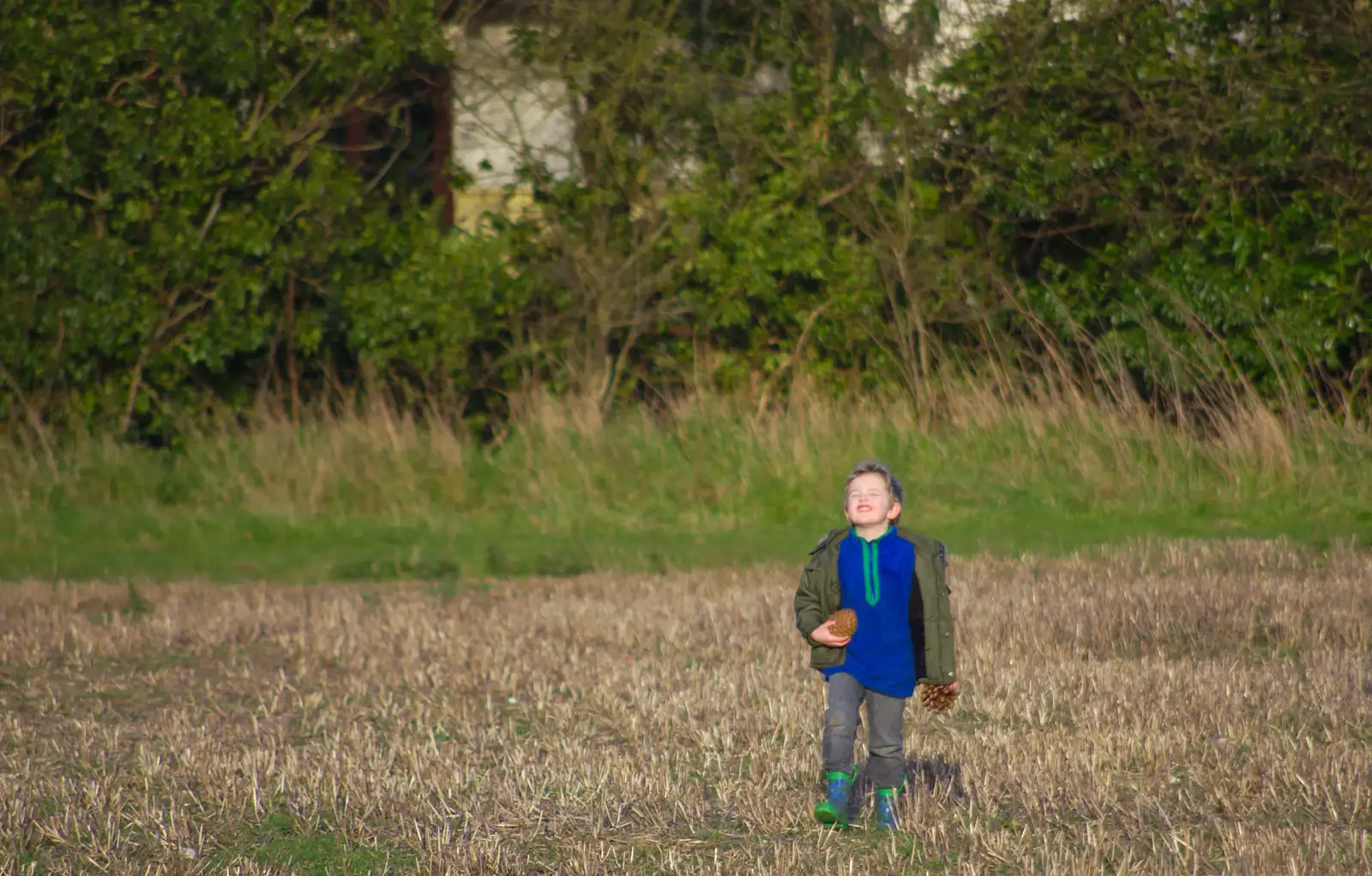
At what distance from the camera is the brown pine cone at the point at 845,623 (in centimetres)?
509

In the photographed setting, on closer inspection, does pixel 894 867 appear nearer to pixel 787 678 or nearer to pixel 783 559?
pixel 787 678

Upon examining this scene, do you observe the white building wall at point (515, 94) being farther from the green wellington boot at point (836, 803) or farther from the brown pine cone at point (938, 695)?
the green wellington boot at point (836, 803)

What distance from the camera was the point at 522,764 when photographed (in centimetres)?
598

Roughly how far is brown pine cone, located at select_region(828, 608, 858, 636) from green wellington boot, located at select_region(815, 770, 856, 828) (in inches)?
17.5

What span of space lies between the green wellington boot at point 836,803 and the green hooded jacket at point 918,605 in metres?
0.34

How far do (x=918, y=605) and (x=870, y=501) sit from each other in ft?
1.13

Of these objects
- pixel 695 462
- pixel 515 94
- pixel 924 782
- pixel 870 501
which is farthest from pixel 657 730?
pixel 515 94

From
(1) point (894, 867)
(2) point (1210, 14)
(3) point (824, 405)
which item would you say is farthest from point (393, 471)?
(1) point (894, 867)

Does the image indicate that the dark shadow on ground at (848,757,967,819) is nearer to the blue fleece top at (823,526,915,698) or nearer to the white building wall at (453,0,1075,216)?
the blue fleece top at (823,526,915,698)

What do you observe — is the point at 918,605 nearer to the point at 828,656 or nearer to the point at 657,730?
the point at 828,656

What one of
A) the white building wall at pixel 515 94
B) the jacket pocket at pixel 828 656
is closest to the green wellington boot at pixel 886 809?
the jacket pocket at pixel 828 656

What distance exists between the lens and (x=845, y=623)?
510 cm

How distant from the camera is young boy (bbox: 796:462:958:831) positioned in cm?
512

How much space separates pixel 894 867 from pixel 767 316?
12.0m
